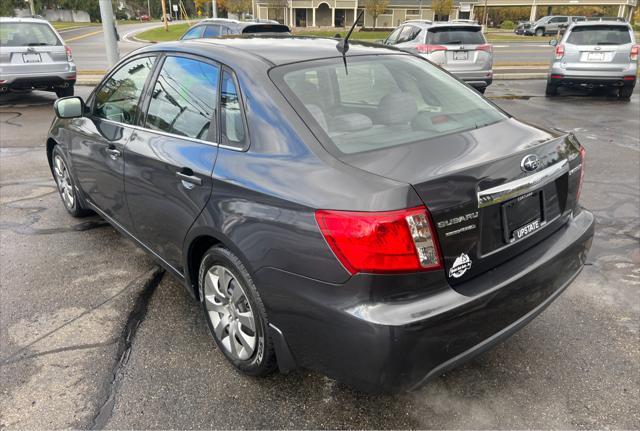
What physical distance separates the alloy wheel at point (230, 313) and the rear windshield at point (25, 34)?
31.9 ft

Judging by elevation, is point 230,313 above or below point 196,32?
below

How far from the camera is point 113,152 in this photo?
338cm

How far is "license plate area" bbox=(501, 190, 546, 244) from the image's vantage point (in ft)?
7.24

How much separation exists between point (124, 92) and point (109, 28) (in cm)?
865

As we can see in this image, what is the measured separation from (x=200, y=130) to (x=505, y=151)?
1.52 m

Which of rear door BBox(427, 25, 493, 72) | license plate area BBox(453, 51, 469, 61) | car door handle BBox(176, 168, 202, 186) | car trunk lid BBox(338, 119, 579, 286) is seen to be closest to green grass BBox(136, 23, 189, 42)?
rear door BBox(427, 25, 493, 72)

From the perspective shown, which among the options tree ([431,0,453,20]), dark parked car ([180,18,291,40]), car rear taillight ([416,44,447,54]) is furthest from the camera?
tree ([431,0,453,20])

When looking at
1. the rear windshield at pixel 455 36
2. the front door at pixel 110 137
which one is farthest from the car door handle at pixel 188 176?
the rear windshield at pixel 455 36

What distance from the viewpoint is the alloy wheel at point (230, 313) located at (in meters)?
2.52

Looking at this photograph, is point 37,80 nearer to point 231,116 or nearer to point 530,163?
point 231,116

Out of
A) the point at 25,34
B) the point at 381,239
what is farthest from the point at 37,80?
the point at 381,239

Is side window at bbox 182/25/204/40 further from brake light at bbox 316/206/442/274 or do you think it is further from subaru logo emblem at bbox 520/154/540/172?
brake light at bbox 316/206/442/274

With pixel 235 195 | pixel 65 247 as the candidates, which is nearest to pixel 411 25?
pixel 65 247

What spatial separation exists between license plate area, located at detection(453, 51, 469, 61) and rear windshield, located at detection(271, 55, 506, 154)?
28.1 ft
